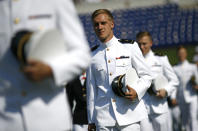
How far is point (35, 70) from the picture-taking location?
92.1 inches

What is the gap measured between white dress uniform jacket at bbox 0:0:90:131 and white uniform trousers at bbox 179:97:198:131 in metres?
10.5

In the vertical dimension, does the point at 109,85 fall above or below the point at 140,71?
below

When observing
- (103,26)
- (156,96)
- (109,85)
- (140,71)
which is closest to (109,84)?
(109,85)

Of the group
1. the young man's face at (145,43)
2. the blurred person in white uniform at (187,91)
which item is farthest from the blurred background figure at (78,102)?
the blurred person in white uniform at (187,91)

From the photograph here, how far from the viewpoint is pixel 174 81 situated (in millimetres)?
8672

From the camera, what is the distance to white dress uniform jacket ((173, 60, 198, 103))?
13.3m

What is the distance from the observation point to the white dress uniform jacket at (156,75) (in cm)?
817

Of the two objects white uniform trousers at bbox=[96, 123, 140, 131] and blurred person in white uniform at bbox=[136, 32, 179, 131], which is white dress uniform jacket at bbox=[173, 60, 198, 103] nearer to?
blurred person in white uniform at bbox=[136, 32, 179, 131]

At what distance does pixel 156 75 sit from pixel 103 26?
309 cm

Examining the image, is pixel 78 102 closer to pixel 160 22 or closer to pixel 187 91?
pixel 187 91

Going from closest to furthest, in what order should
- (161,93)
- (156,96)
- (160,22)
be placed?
(161,93), (156,96), (160,22)

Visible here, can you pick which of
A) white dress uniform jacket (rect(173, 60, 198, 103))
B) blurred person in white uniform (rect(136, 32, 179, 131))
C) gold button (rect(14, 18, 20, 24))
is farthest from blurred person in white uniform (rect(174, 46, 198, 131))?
gold button (rect(14, 18, 20, 24))

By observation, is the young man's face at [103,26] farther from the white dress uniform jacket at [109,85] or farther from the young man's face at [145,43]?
the young man's face at [145,43]

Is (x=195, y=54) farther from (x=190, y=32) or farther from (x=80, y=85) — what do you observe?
(x=80, y=85)
